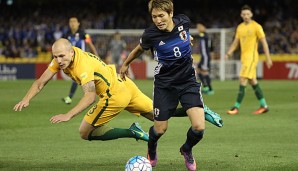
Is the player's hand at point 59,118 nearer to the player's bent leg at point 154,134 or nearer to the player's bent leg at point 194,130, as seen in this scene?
the player's bent leg at point 154,134

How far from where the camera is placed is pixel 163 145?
11.9m

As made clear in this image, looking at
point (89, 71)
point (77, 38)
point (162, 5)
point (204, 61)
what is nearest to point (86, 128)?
point (89, 71)

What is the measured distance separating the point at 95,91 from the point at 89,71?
28cm

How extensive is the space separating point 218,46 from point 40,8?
57.7ft

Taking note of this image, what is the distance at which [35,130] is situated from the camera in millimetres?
14180

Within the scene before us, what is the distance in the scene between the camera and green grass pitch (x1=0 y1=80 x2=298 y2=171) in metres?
9.80

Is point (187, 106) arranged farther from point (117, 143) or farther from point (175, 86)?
point (117, 143)

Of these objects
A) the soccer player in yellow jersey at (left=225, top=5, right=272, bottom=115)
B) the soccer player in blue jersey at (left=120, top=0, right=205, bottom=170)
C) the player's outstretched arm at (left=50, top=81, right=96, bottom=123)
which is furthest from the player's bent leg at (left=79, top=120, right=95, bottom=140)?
the soccer player in yellow jersey at (left=225, top=5, right=272, bottom=115)

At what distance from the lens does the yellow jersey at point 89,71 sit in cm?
884

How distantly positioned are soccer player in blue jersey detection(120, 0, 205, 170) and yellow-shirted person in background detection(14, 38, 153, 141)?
666mm

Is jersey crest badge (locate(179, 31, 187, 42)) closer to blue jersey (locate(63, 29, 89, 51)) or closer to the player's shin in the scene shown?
the player's shin

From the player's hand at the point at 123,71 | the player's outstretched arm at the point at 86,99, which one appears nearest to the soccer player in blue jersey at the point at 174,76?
the player's hand at the point at 123,71

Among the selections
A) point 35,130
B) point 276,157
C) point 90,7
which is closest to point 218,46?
point 90,7

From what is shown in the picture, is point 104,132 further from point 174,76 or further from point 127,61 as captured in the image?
point 174,76
